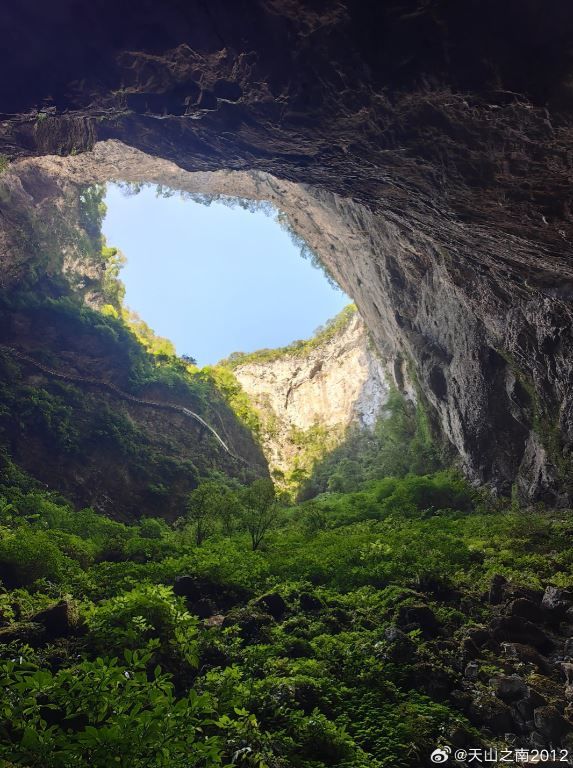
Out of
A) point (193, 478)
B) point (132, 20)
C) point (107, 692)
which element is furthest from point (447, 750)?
point (193, 478)

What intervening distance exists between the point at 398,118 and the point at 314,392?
22443mm

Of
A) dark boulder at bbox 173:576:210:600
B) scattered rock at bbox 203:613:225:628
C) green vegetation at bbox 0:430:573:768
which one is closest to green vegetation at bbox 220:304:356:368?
green vegetation at bbox 0:430:573:768

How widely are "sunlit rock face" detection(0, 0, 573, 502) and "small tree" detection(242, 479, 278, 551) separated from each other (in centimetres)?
666

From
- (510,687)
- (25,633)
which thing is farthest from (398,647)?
(25,633)

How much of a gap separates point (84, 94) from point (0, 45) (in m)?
1.32

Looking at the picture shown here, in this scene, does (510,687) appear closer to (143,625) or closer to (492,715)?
(492,715)

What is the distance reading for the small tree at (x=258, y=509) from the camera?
37.1 feet

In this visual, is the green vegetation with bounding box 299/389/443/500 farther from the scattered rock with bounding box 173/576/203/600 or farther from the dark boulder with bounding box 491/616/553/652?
the scattered rock with bounding box 173/576/203/600

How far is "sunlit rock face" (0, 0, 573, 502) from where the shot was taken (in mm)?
5805

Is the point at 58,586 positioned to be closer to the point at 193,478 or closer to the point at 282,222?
the point at 193,478

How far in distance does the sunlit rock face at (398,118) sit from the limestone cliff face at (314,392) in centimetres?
1270

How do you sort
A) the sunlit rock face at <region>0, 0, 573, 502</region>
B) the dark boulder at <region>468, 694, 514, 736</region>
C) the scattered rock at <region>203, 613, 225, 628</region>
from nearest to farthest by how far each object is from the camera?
the dark boulder at <region>468, 694, 514, 736</region>, the sunlit rock face at <region>0, 0, 573, 502</region>, the scattered rock at <region>203, 613, 225, 628</region>

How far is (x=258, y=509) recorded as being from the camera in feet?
38.1

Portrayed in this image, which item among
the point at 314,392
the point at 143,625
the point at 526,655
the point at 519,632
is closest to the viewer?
the point at 143,625
